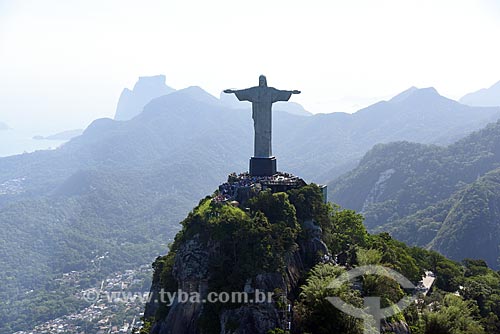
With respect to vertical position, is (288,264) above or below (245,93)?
below

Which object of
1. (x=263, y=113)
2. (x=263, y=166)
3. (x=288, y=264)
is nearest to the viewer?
(x=288, y=264)

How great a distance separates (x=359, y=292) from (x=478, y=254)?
214 feet

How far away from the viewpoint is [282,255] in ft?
61.6

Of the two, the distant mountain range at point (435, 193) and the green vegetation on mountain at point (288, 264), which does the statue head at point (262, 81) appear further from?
the distant mountain range at point (435, 193)

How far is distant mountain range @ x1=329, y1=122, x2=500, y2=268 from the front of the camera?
76.2 m

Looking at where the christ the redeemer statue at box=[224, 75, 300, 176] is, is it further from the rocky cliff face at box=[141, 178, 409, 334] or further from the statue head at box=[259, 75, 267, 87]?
the rocky cliff face at box=[141, 178, 409, 334]

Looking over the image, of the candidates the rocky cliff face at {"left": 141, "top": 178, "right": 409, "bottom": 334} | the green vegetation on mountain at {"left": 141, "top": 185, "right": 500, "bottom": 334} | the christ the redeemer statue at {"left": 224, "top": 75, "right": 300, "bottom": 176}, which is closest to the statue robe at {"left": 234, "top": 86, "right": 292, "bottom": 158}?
the christ the redeemer statue at {"left": 224, "top": 75, "right": 300, "bottom": 176}

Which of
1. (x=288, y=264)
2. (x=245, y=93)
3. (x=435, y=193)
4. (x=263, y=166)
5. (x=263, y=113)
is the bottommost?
(x=288, y=264)

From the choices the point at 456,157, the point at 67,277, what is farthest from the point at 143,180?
the point at 456,157

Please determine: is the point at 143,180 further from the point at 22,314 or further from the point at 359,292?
the point at 359,292

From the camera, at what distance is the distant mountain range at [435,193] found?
76.2 metres

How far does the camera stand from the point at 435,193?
106 m

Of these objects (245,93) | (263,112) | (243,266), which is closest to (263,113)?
(263,112)

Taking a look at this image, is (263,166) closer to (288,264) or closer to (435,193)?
(288,264)
